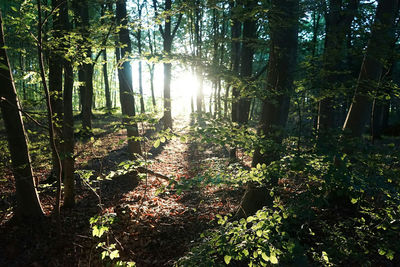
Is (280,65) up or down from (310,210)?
up

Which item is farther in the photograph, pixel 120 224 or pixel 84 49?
pixel 120 224

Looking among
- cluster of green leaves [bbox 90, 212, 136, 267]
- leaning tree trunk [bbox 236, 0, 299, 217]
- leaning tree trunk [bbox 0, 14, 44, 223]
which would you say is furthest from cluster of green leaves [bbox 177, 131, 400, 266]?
leaning tree trunk [bbox 0, 14, 44, 223]

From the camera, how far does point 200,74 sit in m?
4.36

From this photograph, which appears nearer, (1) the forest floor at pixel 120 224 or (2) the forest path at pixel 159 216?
(1) the forest floor at pixel 120 224

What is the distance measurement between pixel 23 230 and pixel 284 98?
6.32 m

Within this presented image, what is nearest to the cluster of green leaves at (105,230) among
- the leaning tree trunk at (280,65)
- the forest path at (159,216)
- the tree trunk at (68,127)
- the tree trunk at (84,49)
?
the forest path at (159,216)

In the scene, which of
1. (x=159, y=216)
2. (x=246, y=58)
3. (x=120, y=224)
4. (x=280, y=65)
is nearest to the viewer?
(x=280, y=65)

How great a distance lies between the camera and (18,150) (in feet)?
14.6

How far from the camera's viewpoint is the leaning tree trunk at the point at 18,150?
402 cm

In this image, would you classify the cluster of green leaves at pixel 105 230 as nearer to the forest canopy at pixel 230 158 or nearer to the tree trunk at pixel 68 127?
the forest canopy at pixel 230 158

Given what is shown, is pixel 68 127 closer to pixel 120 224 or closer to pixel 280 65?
pixel 120 224

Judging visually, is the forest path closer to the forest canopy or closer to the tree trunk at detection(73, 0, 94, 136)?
the forest canopy

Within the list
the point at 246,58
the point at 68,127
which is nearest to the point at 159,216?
the point at 68,127

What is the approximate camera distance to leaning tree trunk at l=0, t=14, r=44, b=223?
402cm
